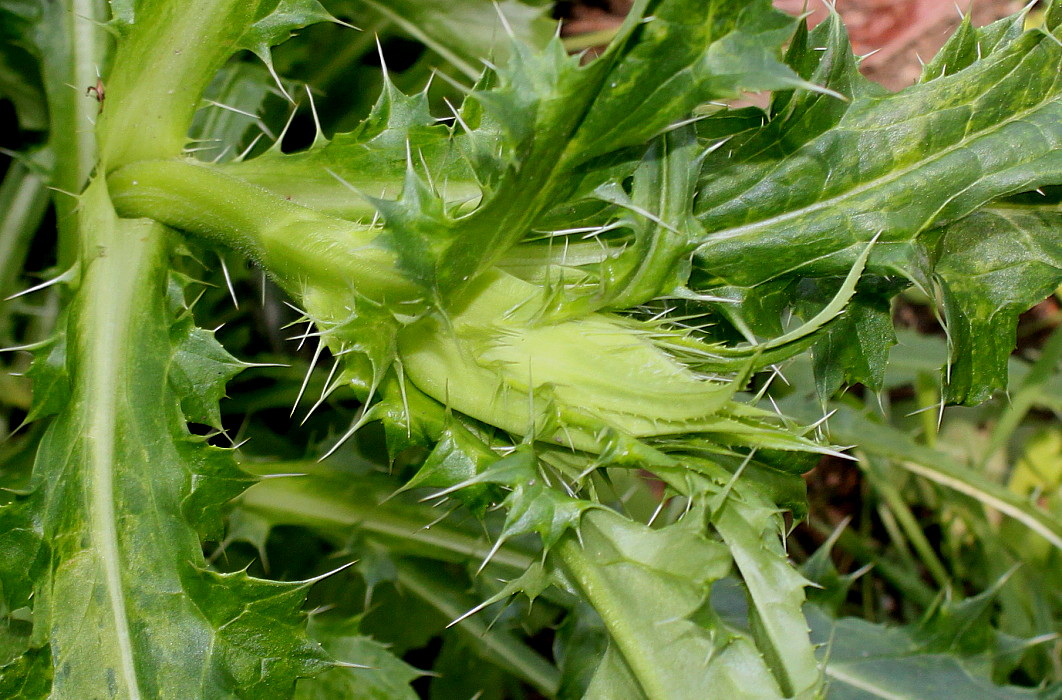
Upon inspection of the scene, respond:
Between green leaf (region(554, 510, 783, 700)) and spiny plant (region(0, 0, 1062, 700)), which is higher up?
spiny plant (region(0, 0, 1062, 700))

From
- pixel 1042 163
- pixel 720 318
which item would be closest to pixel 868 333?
pixel 720 318

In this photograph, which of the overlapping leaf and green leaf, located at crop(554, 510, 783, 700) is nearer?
green leaf, located at crop(554, 510, 783, 700)

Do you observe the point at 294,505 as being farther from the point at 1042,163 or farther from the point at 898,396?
the point at 898,396

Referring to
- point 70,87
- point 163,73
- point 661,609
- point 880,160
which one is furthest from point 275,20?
point 661,609

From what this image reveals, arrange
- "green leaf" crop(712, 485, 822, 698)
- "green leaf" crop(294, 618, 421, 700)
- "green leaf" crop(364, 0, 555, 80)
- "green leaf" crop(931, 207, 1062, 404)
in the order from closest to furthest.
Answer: "green leaf" crop(712, 485, 822, 698)
"green leaf" crop(931, 207, 1062, 404)
"green leaf" crop(294, 618, 421, 700)
"green leaf" crop(364, 0, 555, 80)

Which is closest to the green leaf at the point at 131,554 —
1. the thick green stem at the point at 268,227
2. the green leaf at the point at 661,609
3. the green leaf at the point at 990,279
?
the thick green stem at the point at 268,227

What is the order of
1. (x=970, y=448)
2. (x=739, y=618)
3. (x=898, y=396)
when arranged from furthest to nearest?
1. (x=898, y=396)
2. (x=970, y=448)
3. (x=739, y=618)

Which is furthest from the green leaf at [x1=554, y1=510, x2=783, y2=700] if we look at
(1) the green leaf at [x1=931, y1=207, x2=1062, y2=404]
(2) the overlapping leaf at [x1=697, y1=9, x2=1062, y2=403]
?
(1) the green leaf at [x1=931, y1=207, x2=1062, y2=404]

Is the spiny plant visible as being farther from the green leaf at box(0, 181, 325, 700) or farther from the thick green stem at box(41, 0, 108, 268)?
the thick green stem at box(41, 0, 108, 268)
